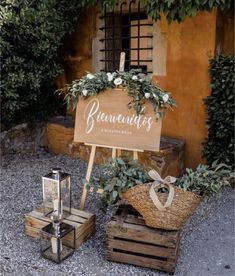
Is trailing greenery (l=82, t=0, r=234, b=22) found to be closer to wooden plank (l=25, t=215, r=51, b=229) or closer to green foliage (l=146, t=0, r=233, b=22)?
green foliage (l=146, t=0, r=233, b=22)

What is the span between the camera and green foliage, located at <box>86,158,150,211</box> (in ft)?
6.86

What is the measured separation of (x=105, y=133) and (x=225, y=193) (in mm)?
1492

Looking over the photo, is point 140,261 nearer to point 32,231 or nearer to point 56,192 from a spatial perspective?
point 56,192

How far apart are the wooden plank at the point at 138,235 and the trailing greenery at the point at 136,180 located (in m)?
0.18

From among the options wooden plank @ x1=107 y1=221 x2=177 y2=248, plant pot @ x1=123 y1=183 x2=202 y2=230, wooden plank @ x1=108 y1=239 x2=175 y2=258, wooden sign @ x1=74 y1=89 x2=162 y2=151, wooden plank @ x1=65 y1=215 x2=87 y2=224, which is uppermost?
wooden sign @ x1=74 y1=89 x2=162 y2=151

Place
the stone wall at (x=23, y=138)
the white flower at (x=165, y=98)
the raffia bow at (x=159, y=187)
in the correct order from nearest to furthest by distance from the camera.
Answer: the raffia bow at (x=159, y=187) → the white flower at (x=165, y=98) → the stone wall at (x=23, y=138)

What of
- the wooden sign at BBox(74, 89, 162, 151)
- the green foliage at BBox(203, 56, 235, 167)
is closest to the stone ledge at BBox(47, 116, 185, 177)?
the green foliage at BBox(203, 56, 235, 167)

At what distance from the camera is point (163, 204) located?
194 centimetres

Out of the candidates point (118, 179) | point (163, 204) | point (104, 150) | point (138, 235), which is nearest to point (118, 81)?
point (118, 179)

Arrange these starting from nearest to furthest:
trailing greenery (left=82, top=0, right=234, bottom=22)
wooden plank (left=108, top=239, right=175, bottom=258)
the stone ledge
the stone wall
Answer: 1. wooden plank (left=108, top=239, right=175, bottom=258)
2. trailing greenery (left=82, top=0, right=234, bottom=22)
3. the stone ledge
4. the stone wall

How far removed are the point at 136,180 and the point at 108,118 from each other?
0.59 metres

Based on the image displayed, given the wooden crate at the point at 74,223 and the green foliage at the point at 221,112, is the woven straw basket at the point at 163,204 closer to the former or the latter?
the wooden crate at the point at 74,223

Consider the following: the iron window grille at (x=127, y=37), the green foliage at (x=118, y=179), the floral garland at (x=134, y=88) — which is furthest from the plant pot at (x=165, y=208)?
the iron window grille at (x=127, y=37)

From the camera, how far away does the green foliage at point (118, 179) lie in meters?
2.09
